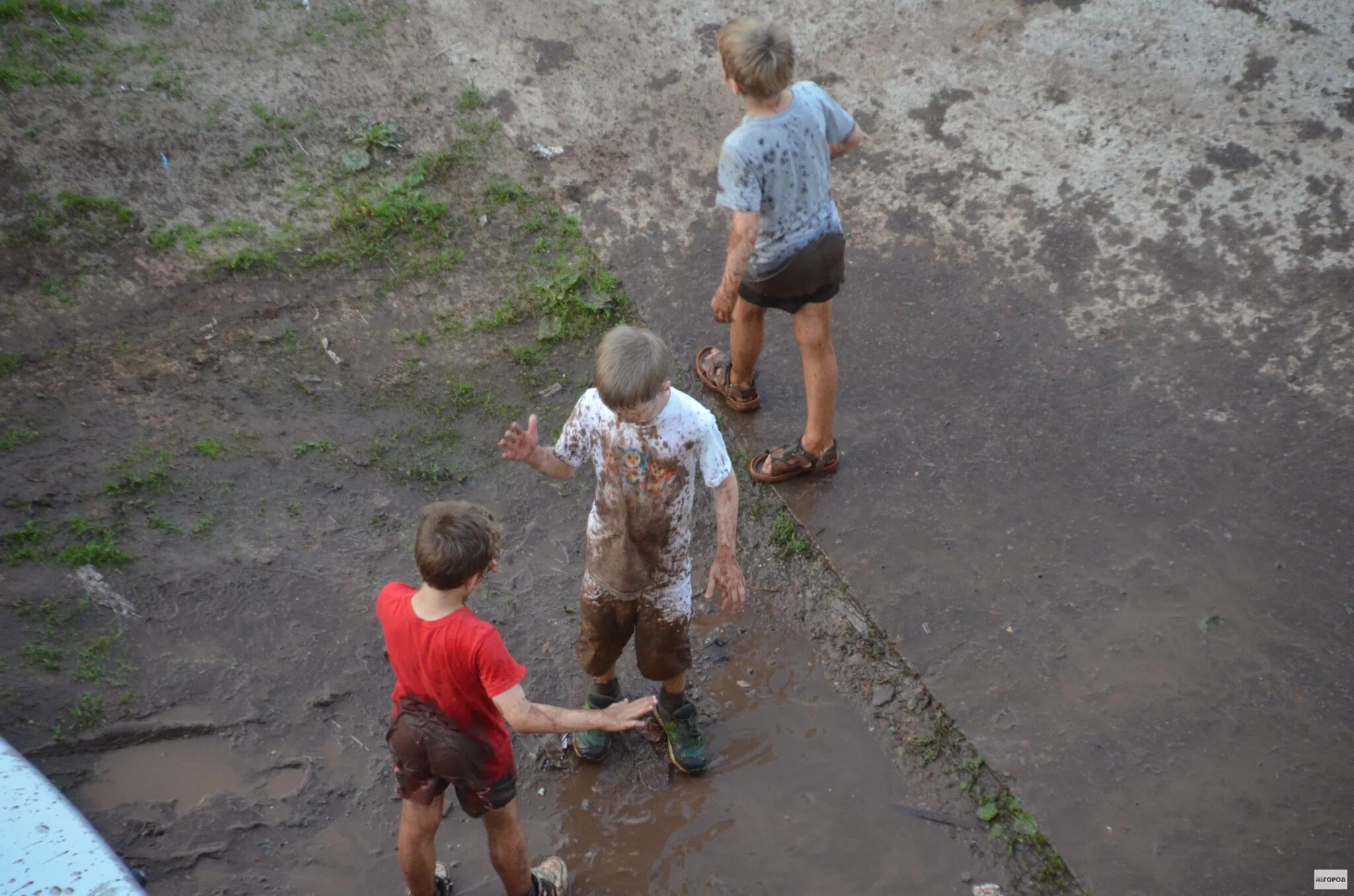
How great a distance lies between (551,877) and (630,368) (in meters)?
1.84

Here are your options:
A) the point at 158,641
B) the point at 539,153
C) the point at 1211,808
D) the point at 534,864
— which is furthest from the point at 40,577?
the point at 1211,808

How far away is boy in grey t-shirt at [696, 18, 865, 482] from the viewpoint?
3.66 metres

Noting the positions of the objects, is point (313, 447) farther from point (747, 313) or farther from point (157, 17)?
point (157, 17)

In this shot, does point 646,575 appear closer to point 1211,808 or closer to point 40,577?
point 1211,808

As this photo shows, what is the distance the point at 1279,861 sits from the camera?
3.35 meters

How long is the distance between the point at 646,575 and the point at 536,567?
125 cm

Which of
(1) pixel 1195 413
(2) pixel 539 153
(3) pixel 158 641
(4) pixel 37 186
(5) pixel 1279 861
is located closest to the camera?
(5) pixel 1279 861

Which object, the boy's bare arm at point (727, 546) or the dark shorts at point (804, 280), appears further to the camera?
the dark shorts at point (804, 280)

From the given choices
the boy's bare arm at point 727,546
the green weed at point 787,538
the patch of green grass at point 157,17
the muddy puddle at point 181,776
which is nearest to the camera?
the boy's bare arm at point 727,546

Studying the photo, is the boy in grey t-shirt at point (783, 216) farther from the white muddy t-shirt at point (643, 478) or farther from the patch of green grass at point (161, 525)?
the patch of green grass at point (161, 525)

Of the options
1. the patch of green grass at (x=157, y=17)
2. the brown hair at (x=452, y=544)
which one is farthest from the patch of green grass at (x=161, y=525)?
the patch of green grass at (x=157, y=17)

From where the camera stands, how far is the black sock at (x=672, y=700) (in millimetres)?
3754

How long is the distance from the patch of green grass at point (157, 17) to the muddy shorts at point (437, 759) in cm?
543

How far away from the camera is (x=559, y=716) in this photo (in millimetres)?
2725
